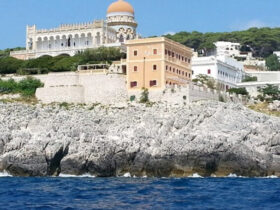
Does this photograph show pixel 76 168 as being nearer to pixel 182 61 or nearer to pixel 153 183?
pixel 153 183

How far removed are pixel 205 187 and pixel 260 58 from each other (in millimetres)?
69827

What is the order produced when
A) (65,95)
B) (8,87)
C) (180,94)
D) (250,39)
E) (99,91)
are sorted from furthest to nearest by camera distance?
(250,39), (8,87), (65,95), (99,91), (180,94)

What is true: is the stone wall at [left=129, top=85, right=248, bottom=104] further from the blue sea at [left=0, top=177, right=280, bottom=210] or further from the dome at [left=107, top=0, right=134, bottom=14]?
the dome at [left=107, top=0, right=134, bottom=14]

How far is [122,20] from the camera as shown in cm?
8375

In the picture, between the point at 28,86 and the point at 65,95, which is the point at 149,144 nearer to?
the point at 65,95

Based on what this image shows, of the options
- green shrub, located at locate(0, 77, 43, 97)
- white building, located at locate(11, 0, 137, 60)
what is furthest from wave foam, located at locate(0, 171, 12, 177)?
white building, located at locate(11, 0, 137, 60)

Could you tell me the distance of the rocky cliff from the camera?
5725 centimetres

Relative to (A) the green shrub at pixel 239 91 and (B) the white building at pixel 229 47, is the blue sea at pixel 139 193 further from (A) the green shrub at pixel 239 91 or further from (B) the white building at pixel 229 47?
(B) the white building at pixel 229 47

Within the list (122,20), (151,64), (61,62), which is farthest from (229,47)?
(151,64)

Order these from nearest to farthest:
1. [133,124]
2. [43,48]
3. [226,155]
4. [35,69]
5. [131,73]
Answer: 1. [226,155]
2. [133,124]
3. [131,73]
4. [35,69]
5. [43,48]

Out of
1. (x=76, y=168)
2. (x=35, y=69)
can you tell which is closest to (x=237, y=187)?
(x=76, y=168)

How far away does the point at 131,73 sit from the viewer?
67.6 metres

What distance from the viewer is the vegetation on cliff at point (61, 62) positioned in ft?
239

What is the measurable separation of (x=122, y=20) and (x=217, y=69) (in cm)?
1231
